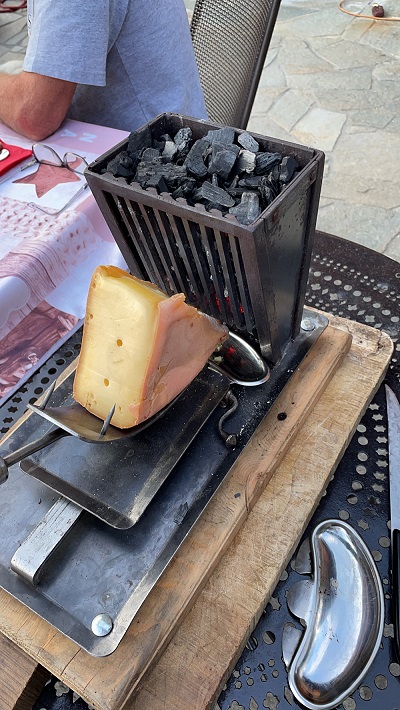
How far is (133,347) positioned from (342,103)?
264 cm

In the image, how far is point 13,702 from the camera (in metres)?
0.61

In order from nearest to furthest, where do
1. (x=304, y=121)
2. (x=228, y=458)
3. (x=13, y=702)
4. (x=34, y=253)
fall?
(x=13, y=702) < (x=228, y=458) < (x=34, y=253) < (x=304, y=121)

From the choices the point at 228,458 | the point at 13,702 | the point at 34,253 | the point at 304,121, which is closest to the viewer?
the point at 13,702

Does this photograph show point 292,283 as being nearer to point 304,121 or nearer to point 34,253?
point 34,253

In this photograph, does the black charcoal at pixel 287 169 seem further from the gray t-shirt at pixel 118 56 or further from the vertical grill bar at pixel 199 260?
the gray t-shirt at pixel 118 56

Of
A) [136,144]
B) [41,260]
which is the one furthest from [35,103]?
[136,144]

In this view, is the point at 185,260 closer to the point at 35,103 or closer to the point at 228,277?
the point at 228,277

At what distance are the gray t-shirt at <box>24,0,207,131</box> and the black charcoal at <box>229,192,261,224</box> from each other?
26.1 inches

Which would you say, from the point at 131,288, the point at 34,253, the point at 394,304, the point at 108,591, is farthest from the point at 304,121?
the point at 108,591

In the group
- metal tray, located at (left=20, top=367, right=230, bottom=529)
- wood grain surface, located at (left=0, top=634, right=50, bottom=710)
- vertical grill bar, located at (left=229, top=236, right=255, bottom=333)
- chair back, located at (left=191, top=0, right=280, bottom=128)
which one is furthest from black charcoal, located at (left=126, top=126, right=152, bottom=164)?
chair back, located at (left=191, top=0, right=280, bottom=128)

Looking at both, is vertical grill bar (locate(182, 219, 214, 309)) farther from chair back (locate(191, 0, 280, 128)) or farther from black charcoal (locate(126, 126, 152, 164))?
chair back (locate(191, 0, 280, 128))

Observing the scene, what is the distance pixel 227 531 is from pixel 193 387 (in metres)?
0.20

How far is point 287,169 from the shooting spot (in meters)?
0.64

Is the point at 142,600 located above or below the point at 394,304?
above
